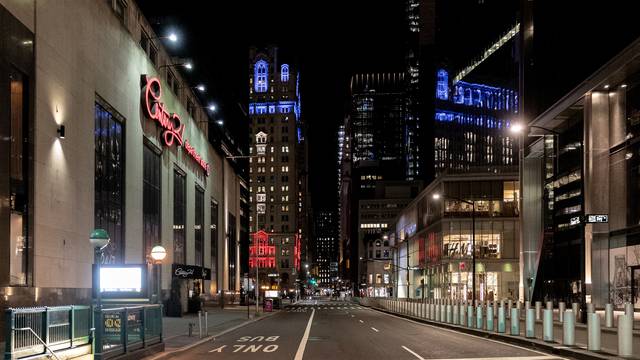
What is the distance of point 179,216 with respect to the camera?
2299 inches

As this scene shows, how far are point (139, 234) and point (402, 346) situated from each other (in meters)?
26.0

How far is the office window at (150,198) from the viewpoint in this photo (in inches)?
1809

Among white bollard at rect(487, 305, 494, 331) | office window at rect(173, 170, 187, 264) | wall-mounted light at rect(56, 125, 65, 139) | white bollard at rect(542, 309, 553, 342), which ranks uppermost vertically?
wall-mounted light at rect(56, 125, 65, 139)

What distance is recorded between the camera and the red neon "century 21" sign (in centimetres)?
4444

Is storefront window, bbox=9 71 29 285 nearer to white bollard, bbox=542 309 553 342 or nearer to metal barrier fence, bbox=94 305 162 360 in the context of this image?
metal barrier fence, bbox=94 305 162 360

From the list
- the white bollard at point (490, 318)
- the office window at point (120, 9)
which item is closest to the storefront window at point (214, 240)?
the office window at point (120, 9)

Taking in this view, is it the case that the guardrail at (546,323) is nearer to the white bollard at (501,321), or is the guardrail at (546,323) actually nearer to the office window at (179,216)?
the white bollard at (501,321)

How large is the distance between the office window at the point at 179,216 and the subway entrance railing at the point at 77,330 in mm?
35785

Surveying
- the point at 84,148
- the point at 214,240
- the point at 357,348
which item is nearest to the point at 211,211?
the point at 214,240

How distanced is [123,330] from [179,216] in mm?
40840

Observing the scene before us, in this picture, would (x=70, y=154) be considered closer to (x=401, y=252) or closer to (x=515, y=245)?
(x=515, y=245)

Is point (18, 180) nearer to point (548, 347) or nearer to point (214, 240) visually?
point (548, 347)

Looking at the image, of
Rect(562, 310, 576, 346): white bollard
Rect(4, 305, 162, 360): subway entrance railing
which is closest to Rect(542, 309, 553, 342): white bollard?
Rect(562, 310, 576, 346): white bollard

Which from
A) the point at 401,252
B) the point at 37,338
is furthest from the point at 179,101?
the point at 401,252
